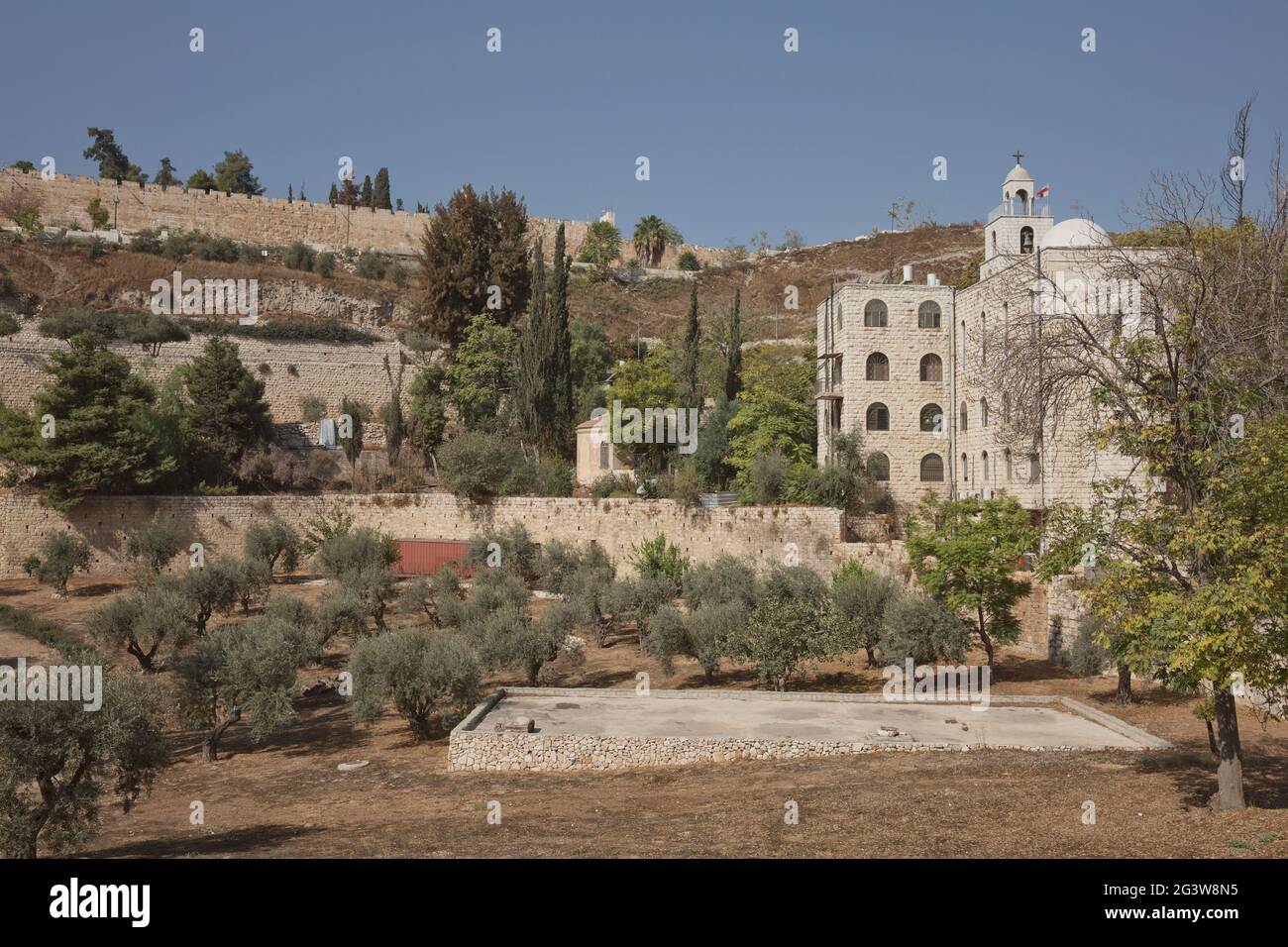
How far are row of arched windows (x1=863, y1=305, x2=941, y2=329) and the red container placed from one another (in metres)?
16.0

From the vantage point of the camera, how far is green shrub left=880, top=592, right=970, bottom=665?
21.0 meters

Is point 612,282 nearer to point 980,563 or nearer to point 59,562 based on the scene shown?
point 59,562

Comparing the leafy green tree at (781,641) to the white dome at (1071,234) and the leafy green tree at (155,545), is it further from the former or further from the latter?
the leafy green tree at (155,545)

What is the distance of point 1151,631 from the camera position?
9.36m

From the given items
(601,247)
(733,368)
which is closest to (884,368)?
(733,368)

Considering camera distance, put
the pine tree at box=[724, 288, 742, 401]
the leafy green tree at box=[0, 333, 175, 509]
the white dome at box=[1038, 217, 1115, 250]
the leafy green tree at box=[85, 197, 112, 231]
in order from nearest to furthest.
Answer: the white dome at box=[1038, 217, 1115, 250] → the leafy green tree at box=[0, 333, 175, 509] → the pine tree at box=[724, 288, 742, 401] → the leafy green tree at box=[85, 197, 112, 231]

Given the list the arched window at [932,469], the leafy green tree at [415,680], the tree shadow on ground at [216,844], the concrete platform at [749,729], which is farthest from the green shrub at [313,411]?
the tree shadow on ground at [216,844]

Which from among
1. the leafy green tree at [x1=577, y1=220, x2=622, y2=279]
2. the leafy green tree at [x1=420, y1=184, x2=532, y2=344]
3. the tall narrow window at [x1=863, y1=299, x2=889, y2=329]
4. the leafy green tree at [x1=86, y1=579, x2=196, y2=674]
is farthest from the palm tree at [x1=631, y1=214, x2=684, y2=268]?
the leafy green tree at [x1=86, y1=579, x2=196, y2=674]

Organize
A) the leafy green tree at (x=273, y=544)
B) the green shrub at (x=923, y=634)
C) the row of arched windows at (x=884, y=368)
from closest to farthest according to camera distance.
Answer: the green shrub at (x=923, y=634) → the leafy green tree at (x=273, y=544) → the row of arched windows at (x=884, y=368)

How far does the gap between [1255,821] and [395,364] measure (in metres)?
47.1

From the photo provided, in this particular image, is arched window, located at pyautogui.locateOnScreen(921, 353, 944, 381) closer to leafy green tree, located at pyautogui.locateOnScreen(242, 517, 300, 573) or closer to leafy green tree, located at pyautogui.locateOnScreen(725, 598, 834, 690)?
leafy green tree, located at pyautogui.locateOnScreen(725, 598, 834, 690)

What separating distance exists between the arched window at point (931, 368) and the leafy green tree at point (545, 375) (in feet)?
44.1

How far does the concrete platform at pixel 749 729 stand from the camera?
50.3ft
